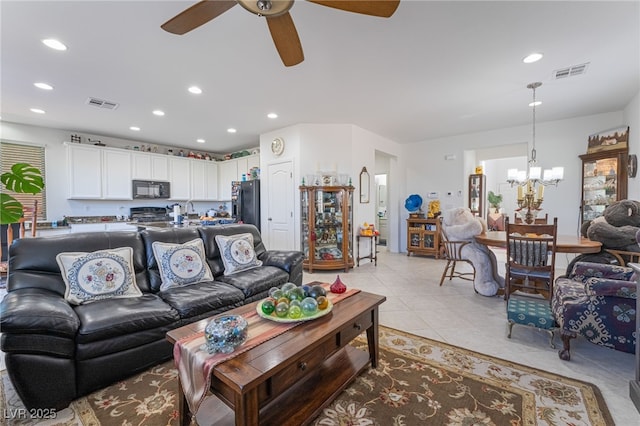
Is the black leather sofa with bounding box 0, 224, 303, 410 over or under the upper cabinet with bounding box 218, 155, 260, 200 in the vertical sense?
under

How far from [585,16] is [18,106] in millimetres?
6710

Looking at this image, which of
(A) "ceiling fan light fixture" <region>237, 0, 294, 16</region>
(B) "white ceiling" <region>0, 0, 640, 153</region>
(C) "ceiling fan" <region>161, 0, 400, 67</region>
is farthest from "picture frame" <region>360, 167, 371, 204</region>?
(A) "ceiling fan light fixture" <region>237, 0, 294, 16</region>

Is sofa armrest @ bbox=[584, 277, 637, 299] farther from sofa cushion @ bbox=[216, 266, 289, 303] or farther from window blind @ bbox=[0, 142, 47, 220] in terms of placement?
window blind @ bbox=[0, 142, 47, 220]

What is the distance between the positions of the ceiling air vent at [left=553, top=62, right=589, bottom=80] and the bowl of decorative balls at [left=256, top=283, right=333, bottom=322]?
3.56 meters

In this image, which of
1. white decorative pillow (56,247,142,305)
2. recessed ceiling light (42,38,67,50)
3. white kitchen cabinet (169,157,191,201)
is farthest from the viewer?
white kitchen cabinet (169,157,191,201)

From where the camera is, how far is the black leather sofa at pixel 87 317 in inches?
58.9

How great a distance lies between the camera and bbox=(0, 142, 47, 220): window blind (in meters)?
4.66

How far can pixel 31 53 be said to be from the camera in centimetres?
259

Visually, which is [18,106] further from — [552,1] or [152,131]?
[552,1]

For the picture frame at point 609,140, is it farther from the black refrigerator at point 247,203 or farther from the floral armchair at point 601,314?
the black refrigerator at point 247,203

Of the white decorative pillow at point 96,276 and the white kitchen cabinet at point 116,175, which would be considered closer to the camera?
the white decorative pillow at point 96,276

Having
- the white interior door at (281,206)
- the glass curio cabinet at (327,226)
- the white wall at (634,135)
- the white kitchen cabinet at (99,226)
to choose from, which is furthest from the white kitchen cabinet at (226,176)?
the white wall at (634,135)

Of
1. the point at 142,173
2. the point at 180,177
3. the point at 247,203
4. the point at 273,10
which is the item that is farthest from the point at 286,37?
the point at 180,177

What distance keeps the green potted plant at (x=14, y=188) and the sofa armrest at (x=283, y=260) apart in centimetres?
205
